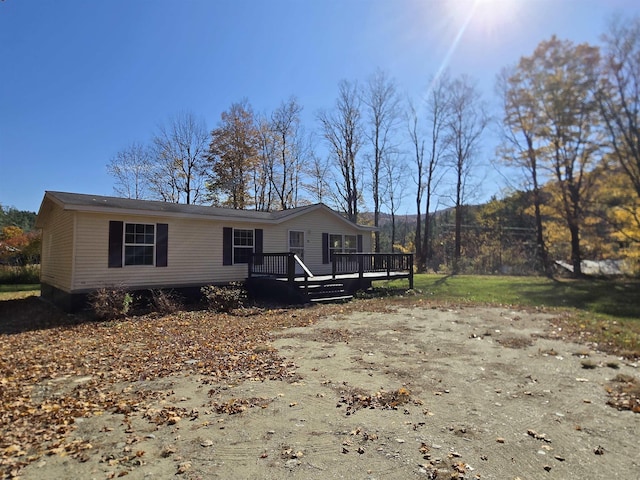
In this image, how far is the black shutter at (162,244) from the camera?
11523 millimetres

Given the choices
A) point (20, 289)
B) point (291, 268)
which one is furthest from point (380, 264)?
point (20, 289)

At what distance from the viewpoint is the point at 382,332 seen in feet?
25.7

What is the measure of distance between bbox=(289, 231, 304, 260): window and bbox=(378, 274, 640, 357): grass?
13.5 feet

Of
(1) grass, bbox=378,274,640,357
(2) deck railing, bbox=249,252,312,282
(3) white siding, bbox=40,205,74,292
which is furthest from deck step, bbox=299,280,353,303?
(3) white siding, bbox=40,205,74,292

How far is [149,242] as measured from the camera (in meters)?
11.5

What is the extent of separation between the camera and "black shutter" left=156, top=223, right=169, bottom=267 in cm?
1152

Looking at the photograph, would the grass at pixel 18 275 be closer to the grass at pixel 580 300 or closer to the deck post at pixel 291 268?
the deck post at pixel 291 268

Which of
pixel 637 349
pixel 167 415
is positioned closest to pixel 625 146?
pixel 637 349

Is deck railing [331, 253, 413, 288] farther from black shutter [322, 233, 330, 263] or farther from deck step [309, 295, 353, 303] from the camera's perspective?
→ deck step [309, 295, 353, 303]

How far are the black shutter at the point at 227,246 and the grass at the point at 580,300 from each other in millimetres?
7195

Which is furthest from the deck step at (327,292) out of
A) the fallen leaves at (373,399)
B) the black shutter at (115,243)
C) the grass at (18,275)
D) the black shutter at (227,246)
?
the grass at (18,275)

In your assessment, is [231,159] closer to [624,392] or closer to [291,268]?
[291,268]

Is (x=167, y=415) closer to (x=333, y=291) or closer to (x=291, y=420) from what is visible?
(x=291, y=420)

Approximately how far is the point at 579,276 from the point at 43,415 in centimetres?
2598
